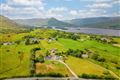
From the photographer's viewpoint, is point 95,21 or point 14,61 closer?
point 14,61

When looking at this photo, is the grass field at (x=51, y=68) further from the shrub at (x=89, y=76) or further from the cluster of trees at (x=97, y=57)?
the cluster of trees at (x=97, y=57)

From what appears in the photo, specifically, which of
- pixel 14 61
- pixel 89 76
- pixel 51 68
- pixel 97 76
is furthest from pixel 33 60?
pixel 97 76

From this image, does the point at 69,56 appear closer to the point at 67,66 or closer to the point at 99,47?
the point at 67,66

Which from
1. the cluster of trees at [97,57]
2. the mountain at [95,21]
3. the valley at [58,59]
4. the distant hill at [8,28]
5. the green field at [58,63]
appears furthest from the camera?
the distant hill at [8,28]

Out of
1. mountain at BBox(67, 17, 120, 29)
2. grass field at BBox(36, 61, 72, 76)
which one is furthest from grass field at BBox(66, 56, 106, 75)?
mountain at BBox(67, 17, 120, 29)

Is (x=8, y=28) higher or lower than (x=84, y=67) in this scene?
higher

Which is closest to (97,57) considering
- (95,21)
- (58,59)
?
(58,59)

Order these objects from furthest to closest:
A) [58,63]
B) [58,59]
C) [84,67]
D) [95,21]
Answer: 1. [95,21]
2. [58,59]
3. [58,63]
4. [84,67]

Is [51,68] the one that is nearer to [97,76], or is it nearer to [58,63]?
[58,63]

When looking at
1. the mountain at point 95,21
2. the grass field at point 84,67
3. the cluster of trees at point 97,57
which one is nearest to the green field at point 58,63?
the grass field at point 84,67

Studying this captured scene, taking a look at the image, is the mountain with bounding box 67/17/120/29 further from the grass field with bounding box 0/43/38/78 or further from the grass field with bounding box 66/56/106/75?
the grass field with bounding box 0/43/38/78

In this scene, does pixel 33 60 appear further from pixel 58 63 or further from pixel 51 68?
pixel 58 63

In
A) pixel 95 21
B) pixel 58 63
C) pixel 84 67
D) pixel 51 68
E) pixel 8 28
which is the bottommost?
pixel 51 68

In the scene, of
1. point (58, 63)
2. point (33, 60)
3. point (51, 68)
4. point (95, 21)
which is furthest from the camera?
point (95, 21)
